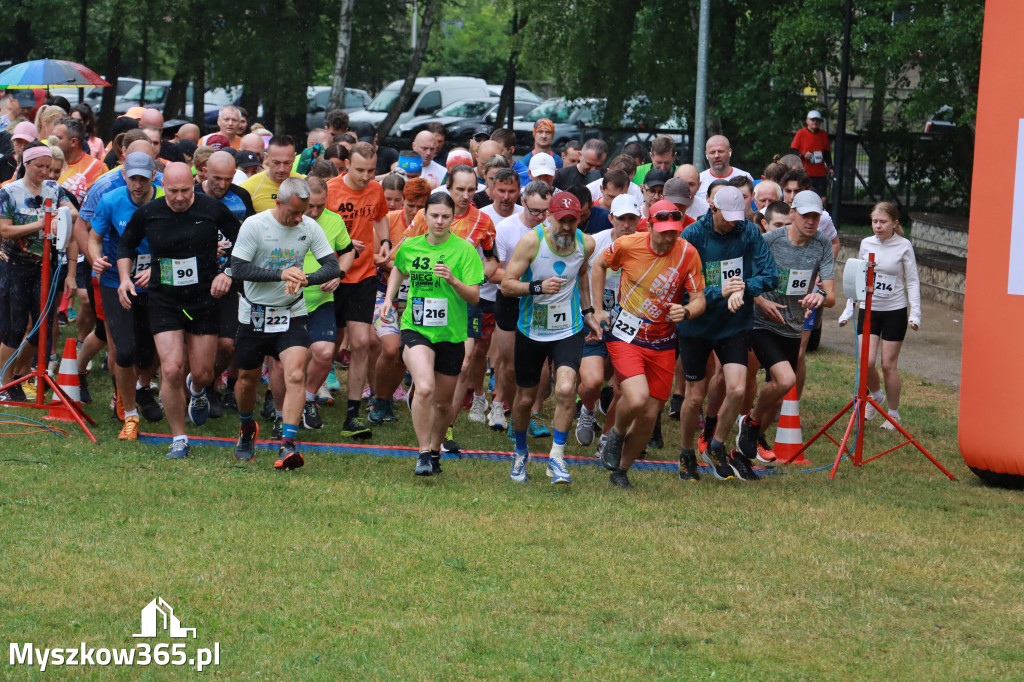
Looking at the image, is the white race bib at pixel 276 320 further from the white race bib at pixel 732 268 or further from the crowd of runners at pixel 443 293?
the white race bib at pixel 732 268

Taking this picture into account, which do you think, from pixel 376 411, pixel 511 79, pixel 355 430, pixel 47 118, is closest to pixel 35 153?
pixel 355 430

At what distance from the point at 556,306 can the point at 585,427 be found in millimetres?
1890

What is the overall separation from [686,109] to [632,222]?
1656 cm

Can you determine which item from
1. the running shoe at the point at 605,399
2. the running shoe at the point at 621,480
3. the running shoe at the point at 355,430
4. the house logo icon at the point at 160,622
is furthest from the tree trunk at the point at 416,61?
the house logo icon at the point at 160,622

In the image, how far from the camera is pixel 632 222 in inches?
374

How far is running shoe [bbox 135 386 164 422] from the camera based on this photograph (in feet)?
34.6

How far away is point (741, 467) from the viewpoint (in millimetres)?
9477

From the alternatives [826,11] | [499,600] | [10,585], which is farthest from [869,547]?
[826,11]

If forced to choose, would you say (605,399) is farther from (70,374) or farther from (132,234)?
(70,374)

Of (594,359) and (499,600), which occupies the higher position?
(594,359)

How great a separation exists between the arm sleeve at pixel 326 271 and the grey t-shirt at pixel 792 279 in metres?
3.10

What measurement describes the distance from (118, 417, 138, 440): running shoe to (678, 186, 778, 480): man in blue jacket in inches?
161

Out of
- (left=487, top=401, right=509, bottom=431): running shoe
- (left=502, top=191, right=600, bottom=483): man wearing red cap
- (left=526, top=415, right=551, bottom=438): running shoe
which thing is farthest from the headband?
(left=526, top=415, right=551, bottom=438): running shoe

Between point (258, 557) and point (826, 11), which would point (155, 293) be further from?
point (826, 11)
